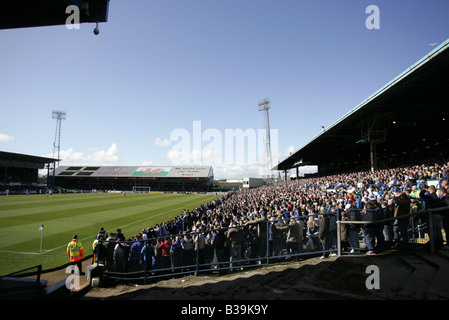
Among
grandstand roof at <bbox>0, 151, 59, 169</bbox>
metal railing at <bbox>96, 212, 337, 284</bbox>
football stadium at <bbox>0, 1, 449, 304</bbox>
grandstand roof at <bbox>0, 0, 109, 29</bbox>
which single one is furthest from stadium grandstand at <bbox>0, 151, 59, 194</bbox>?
grandstand roof at <bbox>0, 0, 109, 29</bbox>

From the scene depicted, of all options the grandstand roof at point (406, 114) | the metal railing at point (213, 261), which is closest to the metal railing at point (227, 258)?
the metal railing at point (213, 261)

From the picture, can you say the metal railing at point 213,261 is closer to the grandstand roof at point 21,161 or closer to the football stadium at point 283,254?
the football stadium at point 283,254

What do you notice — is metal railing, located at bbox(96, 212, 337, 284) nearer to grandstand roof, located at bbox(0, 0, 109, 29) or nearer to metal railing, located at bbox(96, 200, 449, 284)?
metal railing, located at bbox(96, 200, 449, 284)

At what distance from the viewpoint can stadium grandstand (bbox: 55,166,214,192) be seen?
77.6 metres

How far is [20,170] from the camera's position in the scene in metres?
68.2

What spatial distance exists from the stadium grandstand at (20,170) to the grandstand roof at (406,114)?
68835 millimetres

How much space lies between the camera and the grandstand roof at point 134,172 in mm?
77938

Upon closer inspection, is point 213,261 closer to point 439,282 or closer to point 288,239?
point 288,239

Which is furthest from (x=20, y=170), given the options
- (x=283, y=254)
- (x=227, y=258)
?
(x=283, y=254)

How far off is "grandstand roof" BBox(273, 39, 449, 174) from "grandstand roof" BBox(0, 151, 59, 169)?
234ft

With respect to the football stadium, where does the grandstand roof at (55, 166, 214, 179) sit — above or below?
above

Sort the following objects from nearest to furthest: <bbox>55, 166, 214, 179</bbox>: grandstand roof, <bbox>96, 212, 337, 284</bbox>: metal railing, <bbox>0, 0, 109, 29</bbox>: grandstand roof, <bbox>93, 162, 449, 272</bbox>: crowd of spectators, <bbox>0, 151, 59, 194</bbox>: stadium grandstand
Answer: <bbox>0, 0, 109, 29</bbox>: grandstand roof
<bbox>93, 162, 449, 272</bbox>: crowd of spectators
<bbox>96, 212, 337, 284</bbox>: metal railing
<bbox>0, 151, 59, 194</bbox>: stadium grandstand
<bbox>55, 166, 214, 179</bbox>: grandstand roof

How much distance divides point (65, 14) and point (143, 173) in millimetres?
78573

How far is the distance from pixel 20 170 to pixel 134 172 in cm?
3081
